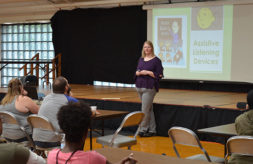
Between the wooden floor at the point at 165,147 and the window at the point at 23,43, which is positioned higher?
the window at the point at 23,43

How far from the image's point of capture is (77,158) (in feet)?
5.67

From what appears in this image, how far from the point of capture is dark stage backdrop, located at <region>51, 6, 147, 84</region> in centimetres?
1042

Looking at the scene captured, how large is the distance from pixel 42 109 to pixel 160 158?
1.87 m

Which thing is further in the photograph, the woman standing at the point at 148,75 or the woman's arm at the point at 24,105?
the woman standing at the point at 148,75

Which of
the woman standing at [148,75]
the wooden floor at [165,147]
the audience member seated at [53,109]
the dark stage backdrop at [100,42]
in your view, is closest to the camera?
the audience member seated at [53,109]

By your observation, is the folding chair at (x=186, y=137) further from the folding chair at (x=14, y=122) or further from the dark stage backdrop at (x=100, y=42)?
the dark stage backdrop at (x=100, y=42)

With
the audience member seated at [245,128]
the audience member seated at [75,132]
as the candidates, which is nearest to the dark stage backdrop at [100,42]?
the audience member seated at [245,128]

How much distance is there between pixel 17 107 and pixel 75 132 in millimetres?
2450

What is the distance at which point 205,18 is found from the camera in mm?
8789

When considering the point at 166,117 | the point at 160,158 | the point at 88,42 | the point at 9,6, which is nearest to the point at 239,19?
the point at 166,117

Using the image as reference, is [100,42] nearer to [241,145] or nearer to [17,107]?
[17,107]

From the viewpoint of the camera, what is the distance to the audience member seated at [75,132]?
1.71 meters

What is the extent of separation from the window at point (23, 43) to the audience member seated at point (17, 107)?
9036mm

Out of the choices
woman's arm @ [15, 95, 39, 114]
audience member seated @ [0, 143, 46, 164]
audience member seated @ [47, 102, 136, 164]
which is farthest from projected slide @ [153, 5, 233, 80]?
audience member seated @ [0, 143, 46, 164]
